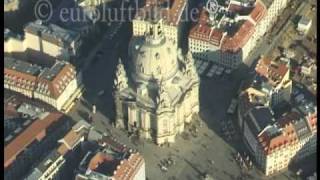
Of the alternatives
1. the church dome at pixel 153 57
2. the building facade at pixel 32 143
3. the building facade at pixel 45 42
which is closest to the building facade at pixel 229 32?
the church dome at pixel 153 57

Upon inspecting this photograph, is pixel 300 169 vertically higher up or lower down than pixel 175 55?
lower down

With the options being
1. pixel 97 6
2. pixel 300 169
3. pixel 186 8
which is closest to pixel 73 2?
pixel 97 6

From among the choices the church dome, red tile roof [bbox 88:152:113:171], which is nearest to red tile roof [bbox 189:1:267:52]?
the church dome

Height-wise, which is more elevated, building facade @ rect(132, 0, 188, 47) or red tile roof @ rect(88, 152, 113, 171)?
building facade @ rect(132, 0, 188, 47)

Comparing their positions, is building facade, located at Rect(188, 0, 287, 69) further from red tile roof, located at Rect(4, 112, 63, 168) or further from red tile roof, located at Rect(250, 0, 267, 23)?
red tile roof, located at Rect(4, 112, 63, 168)

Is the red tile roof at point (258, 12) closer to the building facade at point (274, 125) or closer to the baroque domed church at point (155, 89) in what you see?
the building facade at point (274, 125)

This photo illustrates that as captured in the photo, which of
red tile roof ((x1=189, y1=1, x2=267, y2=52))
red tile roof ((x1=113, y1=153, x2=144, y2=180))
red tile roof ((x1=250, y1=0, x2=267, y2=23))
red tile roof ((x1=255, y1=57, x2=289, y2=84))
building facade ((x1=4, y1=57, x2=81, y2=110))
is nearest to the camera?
red tile roof ((x1=113, y1=153, x2=144, y2=180))

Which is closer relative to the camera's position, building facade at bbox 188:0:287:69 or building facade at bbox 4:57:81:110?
building facade at bbox 4:57:81:110

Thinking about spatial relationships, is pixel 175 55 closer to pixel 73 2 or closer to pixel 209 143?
pixel 209 143
